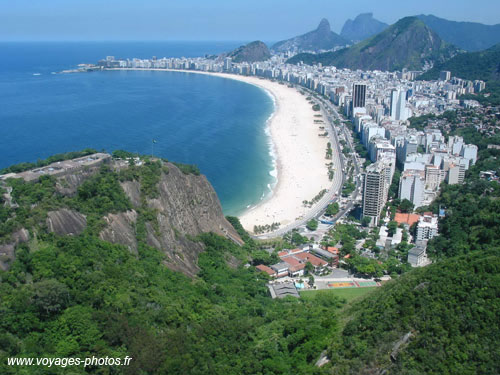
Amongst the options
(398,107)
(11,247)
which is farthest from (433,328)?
(398,107)

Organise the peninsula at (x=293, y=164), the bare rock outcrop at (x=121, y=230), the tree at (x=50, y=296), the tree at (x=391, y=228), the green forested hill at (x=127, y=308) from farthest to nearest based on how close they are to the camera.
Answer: the peninsula at (x=293, y=164) → the tree at (x=391, y=228) → the bare rock outcrop at (x=121, y=230) → the tree at (x=50, y=296) → the green forested hill at (x=127, y=308)

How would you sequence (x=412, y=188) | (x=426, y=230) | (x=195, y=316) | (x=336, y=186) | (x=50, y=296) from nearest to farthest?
(x=50, y=296), (x=195, y=316), (x=426, y=230), (x=412, y=188), (x=336, y=186)

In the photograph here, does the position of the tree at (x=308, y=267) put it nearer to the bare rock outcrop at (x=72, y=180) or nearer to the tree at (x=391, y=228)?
the tree at (x=391, y=228)

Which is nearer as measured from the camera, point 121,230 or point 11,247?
point 11,247

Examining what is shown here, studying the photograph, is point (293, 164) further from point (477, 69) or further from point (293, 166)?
point (477, 69)

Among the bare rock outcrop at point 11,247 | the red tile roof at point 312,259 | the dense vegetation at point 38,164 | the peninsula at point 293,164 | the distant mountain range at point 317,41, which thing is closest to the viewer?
the bare rock outcrop at point 11,247

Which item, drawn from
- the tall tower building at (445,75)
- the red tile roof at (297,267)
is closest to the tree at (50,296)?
the red tile roof at (297,267)

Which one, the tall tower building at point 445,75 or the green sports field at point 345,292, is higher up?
the tall tower building at point 445,75
